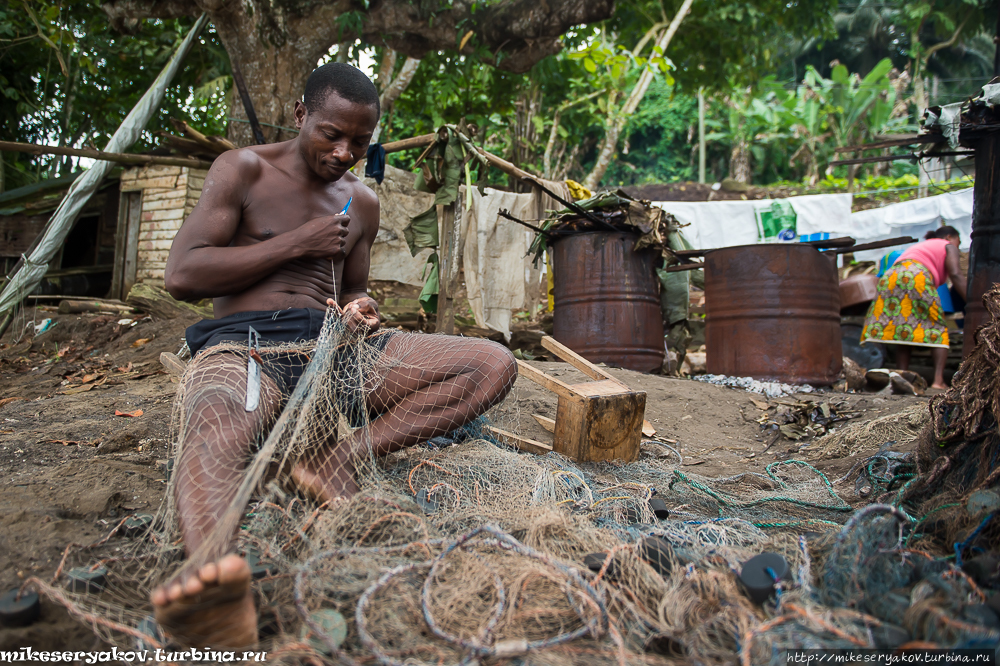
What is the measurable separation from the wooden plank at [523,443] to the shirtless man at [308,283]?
0.84 meters

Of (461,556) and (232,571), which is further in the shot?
(461,556)

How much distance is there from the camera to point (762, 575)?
1.50m

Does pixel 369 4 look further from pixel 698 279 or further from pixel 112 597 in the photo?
pixel 112 597

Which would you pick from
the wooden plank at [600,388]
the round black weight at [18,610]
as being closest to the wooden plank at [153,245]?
the wooden plank at [600,388]

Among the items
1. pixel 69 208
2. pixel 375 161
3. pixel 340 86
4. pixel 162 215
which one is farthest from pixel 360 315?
pixel 162 215

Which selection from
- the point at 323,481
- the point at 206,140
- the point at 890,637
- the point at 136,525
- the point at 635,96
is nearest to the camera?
the point at 890,637

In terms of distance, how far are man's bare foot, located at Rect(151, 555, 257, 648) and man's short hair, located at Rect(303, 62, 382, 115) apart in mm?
1815

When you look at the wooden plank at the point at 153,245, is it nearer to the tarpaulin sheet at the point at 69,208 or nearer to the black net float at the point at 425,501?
the tarpaulin sheet at the point at 69,208

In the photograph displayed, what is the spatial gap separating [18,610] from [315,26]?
637 centimetres

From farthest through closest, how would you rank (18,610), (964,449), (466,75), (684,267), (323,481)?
(466,75)
(684,267)
(964,449)
(323,481)
(18,610)

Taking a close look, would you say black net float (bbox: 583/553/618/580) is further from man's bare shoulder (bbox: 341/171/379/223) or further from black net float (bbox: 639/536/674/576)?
man's bare shoulder (bbox: 341/171/379/223)

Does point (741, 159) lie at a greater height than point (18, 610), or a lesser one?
greater

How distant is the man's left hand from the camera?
7.61ft

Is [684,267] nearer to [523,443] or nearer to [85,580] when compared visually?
[523,443]
